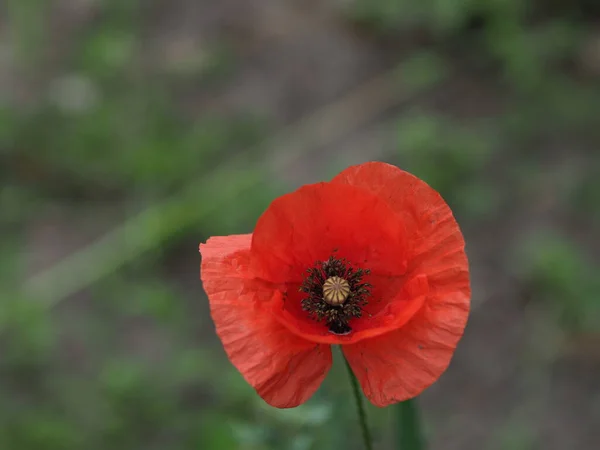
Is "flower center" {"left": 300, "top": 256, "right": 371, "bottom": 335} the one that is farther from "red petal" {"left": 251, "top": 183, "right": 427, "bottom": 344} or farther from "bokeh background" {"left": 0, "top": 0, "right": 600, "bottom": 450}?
"bokeh background" {"left": 0, "top": 0, "right": 600, "bottom": 450}

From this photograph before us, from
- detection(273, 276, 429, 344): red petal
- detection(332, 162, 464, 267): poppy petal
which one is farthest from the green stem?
detection(332, 162, 464, 267): poppy petal

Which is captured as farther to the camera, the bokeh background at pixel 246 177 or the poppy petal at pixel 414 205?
the bokeh background at pixel 246 177

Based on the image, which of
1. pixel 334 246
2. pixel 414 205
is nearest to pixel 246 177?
pixel 334 246

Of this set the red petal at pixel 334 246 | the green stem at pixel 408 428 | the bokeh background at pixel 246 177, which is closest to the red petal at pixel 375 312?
the red petal at pixel 334 246

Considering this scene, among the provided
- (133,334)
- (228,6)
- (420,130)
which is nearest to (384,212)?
(133,334)

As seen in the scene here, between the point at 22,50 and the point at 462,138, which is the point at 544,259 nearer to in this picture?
the point at 462,138

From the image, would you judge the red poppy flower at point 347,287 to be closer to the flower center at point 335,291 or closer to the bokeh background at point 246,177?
the flower center at point 335,291

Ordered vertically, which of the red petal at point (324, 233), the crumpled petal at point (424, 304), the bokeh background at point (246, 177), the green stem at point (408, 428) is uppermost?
the bokeh background at point (246, 177)
